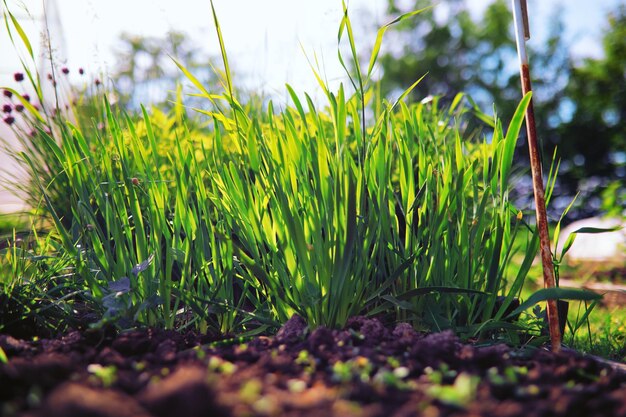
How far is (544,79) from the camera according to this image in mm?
15062

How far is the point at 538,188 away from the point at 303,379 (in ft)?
2.88

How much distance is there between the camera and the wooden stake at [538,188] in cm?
141

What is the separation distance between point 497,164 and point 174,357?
1052mm

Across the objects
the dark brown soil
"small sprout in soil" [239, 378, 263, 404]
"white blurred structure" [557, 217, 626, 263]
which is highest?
"small sprout in soil" [239, 378, 263, 404]

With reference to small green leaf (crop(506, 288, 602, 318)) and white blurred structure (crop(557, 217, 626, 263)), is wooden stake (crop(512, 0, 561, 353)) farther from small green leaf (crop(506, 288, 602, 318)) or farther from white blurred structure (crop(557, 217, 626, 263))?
white blurred structure (crop(557, 217, 626, 263))

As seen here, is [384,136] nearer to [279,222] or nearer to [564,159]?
[279,222]

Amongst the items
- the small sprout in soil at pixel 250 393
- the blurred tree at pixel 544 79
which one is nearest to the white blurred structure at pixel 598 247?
the blurred tree at pixel 544 79

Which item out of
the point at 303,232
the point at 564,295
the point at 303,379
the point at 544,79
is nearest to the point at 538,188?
the point at 564,295

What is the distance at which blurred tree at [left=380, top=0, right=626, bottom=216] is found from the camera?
9.97 m

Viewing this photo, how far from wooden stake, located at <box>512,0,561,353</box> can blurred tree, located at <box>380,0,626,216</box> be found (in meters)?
5.18

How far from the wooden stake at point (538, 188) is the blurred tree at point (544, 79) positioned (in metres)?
5.18

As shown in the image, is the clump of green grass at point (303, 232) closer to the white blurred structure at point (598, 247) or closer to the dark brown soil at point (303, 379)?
the dark brown soil at point (303, 379)

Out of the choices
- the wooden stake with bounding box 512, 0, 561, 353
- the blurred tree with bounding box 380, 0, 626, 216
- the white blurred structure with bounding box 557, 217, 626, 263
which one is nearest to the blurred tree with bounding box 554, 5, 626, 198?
the blurred tree with bounding box 380, 0, 626, 216

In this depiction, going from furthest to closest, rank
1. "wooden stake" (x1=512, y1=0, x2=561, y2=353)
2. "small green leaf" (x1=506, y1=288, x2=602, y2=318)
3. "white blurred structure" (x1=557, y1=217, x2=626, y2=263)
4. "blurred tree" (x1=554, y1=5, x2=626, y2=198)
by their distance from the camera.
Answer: "blurred tree" (x1=554, y1=5, x2=626, y2=198) < "white blurred structure" (x1=557, y1=217, x2=626, y2=263) < "wooden stake" (x1=512, y1=0, x2=561, y2=353) < "small green leaf" (x1=506, y1=288, x2=602, y2=318)
